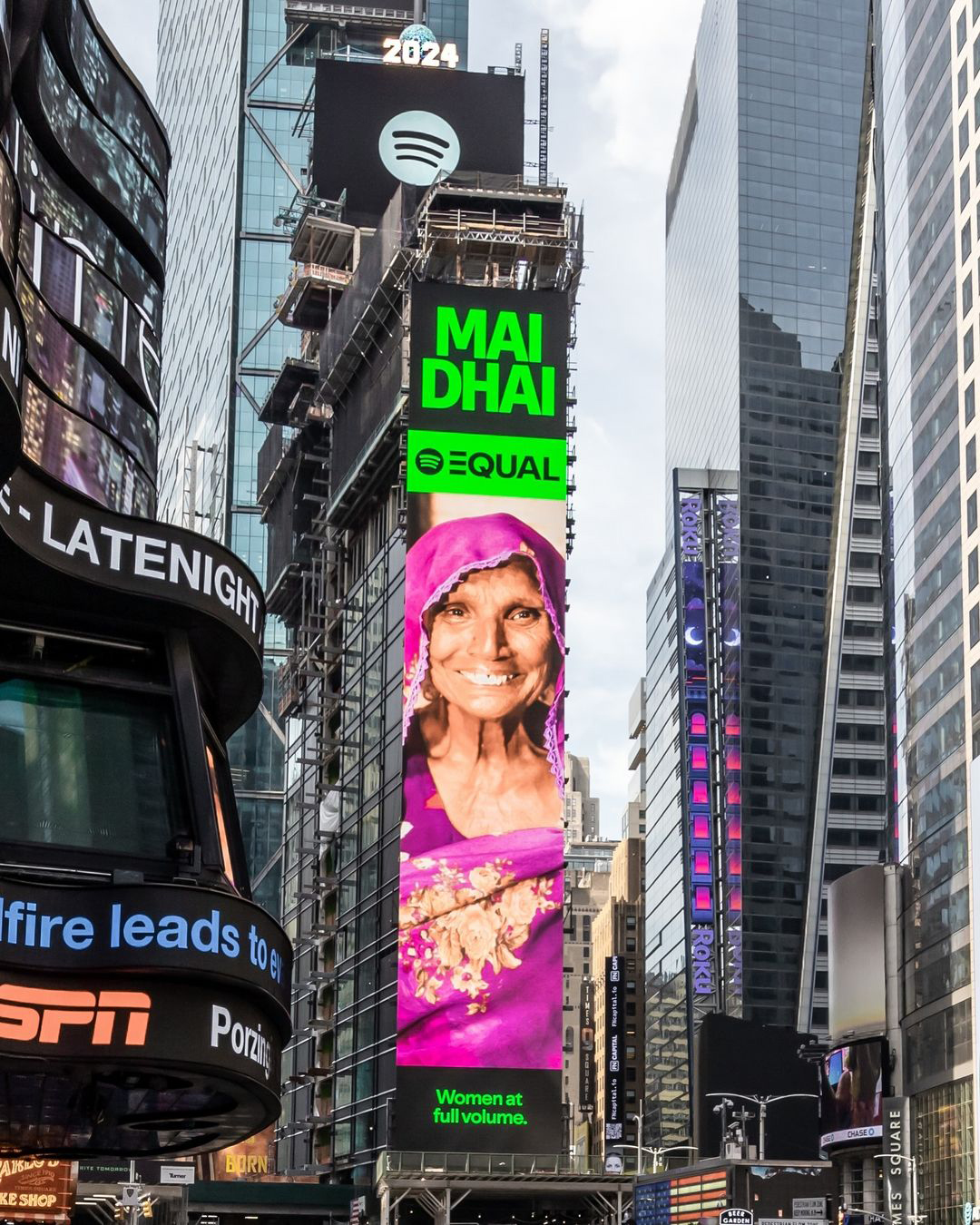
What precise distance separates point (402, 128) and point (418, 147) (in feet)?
6.49

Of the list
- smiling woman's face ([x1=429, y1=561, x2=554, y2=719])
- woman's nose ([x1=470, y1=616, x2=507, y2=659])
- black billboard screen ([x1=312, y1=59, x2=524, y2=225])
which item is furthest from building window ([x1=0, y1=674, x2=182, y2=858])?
black billboard screen ([x1=312, y1=59, x2=524, y2=225])

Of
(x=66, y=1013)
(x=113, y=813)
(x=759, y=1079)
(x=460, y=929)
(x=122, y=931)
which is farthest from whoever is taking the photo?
(x=759, y=1079)

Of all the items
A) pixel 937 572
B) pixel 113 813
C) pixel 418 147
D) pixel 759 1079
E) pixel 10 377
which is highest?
pixel 418 147

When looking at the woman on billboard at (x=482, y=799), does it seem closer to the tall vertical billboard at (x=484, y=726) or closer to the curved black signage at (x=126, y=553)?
the tall vertical billboard at (x=484, y=726)

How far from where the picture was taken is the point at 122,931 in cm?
1725

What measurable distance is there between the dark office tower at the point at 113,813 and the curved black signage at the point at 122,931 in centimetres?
2

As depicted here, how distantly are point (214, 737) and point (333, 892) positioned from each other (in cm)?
9813

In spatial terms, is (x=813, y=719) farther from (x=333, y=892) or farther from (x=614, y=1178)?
(x=614, y=1178)

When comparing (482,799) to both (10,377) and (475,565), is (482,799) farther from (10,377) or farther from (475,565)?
(10,377)

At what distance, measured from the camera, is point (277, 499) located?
485ft

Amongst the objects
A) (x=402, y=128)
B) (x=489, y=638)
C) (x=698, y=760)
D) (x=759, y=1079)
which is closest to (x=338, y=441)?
(x=402, y=128)

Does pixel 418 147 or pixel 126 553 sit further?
pixel 418 147

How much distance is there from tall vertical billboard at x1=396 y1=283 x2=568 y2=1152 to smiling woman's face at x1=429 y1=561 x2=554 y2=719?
9cm

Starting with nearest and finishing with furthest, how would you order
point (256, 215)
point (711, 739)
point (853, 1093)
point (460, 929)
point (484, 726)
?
point (460, 929)
point (484, 726)
point (853, 1093)
point (256, 215)
point (711, 739)
